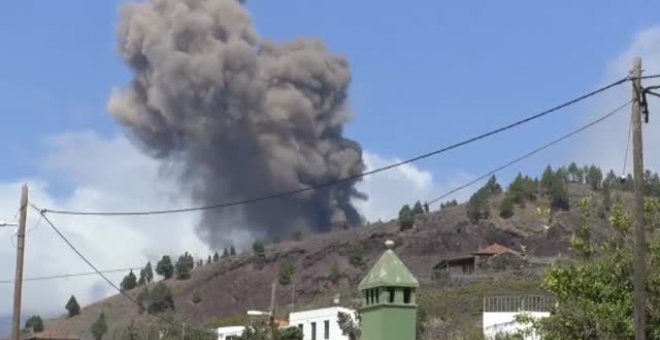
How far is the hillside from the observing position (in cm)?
12641

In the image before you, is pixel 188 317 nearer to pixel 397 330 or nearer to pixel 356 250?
pixel 356 250

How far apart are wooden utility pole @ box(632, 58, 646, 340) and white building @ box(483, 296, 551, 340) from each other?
48.2 feet

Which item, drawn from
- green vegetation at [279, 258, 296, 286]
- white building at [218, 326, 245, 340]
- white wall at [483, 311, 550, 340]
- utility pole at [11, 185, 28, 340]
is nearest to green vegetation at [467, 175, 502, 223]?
green vegetation at [279, 258, 296, 286]

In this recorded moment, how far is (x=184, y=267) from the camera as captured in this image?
15712cm

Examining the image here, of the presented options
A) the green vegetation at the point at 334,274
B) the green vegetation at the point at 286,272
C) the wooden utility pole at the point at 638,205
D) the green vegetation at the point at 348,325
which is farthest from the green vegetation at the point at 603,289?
the green vegetation at the point at 286,272

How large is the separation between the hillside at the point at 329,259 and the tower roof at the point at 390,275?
9941 centimetres

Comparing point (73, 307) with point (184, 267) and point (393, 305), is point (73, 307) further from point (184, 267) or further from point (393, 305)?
point (393, 305)

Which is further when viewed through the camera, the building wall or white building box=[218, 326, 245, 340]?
white building box=[218, 326, 245, 340]

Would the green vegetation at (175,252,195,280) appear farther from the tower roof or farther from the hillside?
the tower roof

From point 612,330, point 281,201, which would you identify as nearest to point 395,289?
point 612,330

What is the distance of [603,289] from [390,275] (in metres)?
11.6

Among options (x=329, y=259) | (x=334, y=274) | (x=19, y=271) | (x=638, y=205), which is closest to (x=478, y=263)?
(x=334, y=274)

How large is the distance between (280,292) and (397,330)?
12652 centimetres

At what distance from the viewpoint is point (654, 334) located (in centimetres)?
A: 2145
